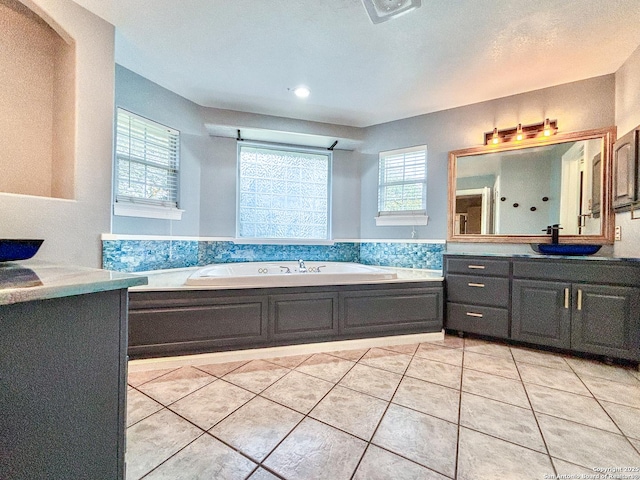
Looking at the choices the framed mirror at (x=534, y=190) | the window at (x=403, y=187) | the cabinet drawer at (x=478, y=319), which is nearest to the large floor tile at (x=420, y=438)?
the cabinet drawer at (x=478, y=319)

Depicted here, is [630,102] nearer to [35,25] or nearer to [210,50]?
[210,50]

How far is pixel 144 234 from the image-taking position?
2.69m

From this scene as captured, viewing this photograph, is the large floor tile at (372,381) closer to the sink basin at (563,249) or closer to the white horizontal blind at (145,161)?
the sink basin at (563,249)

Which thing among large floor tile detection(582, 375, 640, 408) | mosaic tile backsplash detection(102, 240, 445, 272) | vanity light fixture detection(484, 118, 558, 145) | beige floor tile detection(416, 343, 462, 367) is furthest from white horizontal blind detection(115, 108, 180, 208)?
large floor tile detection(582, 375, 640, 408)

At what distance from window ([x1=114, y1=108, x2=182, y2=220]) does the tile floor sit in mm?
1492

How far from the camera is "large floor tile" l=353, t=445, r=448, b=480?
118 centimetres

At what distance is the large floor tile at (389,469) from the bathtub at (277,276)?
53.8 inches

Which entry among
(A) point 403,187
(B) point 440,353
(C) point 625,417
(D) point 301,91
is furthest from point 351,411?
(D) point 301,91

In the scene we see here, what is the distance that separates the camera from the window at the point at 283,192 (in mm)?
3523

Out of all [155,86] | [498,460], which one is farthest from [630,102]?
[155,86]

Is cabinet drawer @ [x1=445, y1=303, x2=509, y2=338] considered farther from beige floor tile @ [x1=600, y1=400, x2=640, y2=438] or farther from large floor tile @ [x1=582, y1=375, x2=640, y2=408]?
beige floor tile @ [x1=600, y1=400, x2=640, y2=438]

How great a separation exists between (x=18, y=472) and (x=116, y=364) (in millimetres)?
260

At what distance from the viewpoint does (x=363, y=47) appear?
2273mm

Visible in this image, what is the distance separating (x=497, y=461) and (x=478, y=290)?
1.73 m
